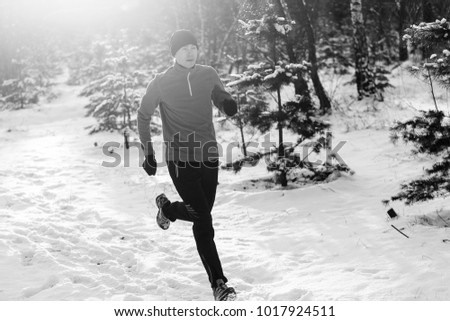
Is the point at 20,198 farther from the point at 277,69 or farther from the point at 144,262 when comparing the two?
the point at 277,69

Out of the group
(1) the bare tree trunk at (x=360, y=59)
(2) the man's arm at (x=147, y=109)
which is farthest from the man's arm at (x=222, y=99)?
(1) the bare tree trunk at (x=360, y=59)

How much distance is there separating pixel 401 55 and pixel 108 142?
622 inches

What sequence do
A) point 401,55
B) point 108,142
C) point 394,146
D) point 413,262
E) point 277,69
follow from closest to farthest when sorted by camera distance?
point 413,262
point 277,69
point 394,146
point 108,142
point 401,55

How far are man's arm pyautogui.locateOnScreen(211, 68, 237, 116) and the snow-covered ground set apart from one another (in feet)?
5.87

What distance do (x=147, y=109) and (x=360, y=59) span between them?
43.2 feet

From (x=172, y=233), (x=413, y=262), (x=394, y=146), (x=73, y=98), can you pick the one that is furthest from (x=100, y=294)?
(x=73, y=98)

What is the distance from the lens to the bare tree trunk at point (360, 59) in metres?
15.1

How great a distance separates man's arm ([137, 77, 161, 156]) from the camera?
12.8 feet

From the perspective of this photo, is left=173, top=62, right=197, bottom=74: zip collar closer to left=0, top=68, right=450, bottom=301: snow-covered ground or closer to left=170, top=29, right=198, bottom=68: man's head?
left=170, top=29, right=198, bottom=68: man's head

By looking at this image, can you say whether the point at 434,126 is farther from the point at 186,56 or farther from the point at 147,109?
the point at 147,109

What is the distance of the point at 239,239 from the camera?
19.0 ft

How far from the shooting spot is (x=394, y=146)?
955cm
